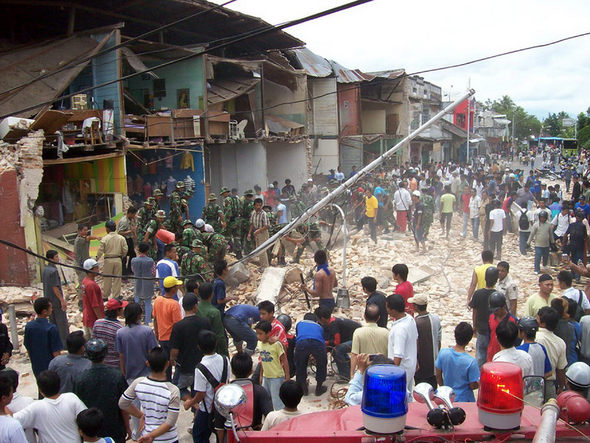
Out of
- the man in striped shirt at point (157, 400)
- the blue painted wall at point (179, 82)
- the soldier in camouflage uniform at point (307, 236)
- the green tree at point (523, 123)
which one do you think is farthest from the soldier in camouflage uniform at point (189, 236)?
the green tree at point (523, 123)

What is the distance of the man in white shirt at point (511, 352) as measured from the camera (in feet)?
14.2

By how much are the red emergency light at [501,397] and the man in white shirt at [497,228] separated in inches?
420

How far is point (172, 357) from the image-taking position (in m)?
5.27

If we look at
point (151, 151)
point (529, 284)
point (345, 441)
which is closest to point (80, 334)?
point (345, 441)

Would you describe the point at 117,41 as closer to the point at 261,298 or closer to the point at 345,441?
the point at 261,298

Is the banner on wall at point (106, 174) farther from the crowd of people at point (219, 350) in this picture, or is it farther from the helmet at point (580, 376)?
the helmet at point (580, 376)

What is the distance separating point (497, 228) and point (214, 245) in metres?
6.98

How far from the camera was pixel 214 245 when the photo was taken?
1005 centimetres

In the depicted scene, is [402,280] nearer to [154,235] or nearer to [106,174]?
[154,235]

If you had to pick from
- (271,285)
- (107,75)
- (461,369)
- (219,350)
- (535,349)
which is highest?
(107,75)

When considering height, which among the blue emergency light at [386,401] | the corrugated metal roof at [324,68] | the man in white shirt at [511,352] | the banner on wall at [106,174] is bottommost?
the man in white shirt at [511,352]

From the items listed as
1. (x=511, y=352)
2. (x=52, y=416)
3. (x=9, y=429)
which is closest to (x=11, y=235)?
(x=52, y=416)

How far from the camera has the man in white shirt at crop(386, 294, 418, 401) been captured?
15.5 ft

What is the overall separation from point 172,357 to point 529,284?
29.2 ft
